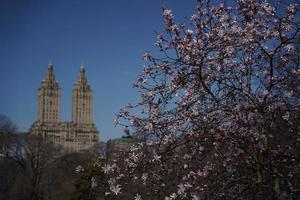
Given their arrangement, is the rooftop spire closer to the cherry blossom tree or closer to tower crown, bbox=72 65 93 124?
tower crown, bbox=72 65 93 124

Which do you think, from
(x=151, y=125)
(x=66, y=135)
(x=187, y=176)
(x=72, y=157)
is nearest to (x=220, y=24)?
(x=151, y=125)

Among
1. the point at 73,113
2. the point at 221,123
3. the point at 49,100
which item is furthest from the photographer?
the point at 73,113

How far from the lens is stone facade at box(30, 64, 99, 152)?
433 feet

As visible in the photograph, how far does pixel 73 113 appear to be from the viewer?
143125 mm

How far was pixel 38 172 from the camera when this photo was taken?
36062 mm

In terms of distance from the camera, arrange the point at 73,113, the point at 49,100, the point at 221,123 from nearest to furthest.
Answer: the point at 221,123 → the point at 49,100 → the point at 73,113

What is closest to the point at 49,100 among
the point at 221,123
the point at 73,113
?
the point at 73,113

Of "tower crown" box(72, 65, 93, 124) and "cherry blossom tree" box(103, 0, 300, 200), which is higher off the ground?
"tower crown" box(72, 65, 93, 124)

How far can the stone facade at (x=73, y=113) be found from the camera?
13200 cm

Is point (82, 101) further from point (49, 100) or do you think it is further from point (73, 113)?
point (49, 100)

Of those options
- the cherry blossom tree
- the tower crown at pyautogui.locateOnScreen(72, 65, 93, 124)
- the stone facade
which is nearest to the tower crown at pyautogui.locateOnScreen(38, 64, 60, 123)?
the stone facade

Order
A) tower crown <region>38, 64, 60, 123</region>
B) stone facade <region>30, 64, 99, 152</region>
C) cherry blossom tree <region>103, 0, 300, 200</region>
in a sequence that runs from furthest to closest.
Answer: tower crown <region>38, 64, 60, 123</region>, stone facade <region>30, 64, 99, 152</region>, cherry blossom tree <region>103, 0, 300, 200</region>

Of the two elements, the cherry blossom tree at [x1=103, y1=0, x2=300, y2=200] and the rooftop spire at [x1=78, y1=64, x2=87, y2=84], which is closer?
the cherry blossom tree at [x1=103, y1=0, x2=300, y2=200]

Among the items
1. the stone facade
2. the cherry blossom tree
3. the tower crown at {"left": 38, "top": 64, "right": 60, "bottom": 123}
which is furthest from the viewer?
the tower crown at {"left": 38, "top": 64, "right": 60, "bottom": 123}
